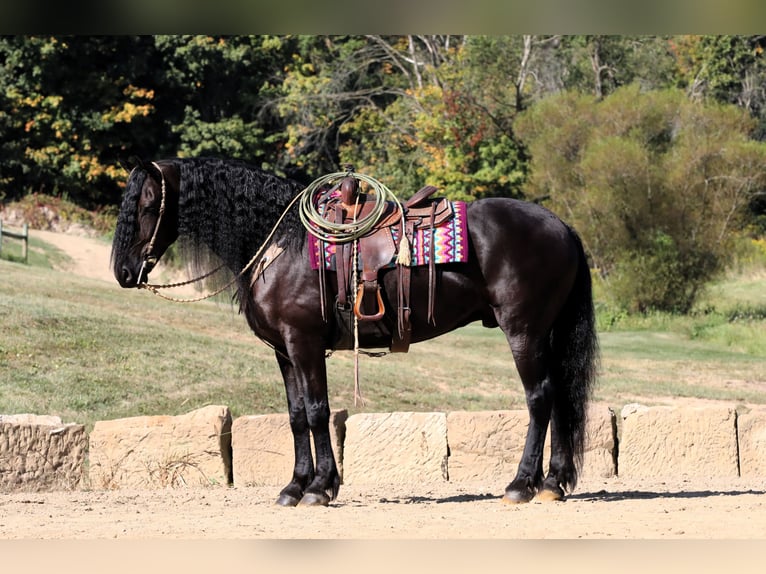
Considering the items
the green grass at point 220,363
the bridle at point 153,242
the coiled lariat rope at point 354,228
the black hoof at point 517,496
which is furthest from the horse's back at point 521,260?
the green grass at point 220,363

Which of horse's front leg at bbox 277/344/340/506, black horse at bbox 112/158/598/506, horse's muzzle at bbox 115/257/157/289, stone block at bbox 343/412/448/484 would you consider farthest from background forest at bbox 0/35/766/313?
horse's muzzle at bbox 115/257/157/289

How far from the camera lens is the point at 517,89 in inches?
1203

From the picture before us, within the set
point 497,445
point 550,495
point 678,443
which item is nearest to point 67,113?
point 497,445

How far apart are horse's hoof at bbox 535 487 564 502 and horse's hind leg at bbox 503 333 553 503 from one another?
49mm

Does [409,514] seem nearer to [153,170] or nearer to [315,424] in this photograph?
[315,424]

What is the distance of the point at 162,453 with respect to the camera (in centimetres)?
892

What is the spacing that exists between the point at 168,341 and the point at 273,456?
698 centimetres

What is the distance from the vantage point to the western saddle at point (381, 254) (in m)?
7.46

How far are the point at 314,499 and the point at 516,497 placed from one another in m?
1.32

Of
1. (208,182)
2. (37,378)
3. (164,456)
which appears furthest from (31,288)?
(208,182)

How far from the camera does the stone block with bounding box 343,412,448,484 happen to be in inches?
351

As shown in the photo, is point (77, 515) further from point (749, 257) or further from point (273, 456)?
point (749, 257)

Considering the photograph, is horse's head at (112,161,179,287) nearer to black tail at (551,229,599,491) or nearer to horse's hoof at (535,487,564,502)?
black tail at (551,229,599,491)

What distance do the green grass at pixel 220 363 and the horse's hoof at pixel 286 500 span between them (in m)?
4.49
